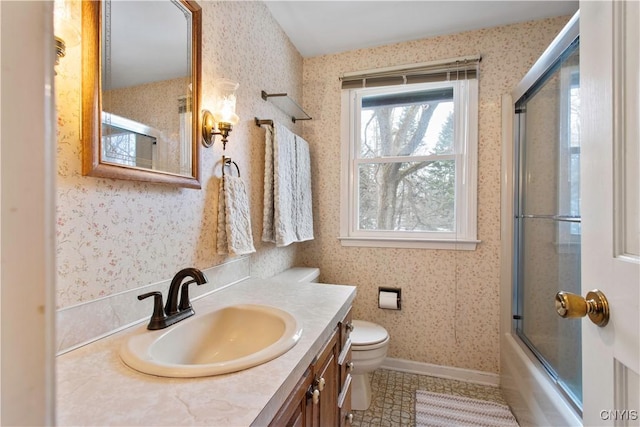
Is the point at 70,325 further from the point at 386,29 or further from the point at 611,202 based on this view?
the point at 386,29

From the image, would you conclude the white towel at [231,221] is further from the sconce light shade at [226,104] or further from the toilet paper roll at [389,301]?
the toilet paper roll at [389,301]

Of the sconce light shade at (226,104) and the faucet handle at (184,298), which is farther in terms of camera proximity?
the sconce light shade at (226,104)

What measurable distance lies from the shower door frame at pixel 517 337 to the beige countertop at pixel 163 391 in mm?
1165

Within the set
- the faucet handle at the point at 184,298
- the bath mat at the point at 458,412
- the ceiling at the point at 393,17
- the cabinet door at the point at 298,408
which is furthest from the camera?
the ceiling at the point at 393,17

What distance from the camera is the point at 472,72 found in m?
1.97

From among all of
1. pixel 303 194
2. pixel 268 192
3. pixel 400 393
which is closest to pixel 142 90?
pixel 268 192

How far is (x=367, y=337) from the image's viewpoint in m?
1.77

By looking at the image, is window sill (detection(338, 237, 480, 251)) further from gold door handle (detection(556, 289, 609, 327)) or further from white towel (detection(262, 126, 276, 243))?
gold door handle (detection(556, 289, 609, 327))

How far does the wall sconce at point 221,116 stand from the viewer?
1215 mm

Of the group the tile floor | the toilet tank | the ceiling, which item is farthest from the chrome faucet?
the ceiling

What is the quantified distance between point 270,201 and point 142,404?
1.23 meters

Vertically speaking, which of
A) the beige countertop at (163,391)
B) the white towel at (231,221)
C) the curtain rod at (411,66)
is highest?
the curtain rod at (411,66)

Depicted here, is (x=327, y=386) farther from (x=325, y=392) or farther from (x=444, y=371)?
(x=444, y=371)

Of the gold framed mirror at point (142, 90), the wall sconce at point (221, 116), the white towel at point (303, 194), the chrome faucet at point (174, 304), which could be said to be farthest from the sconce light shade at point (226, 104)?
the white towel at point (303, 194)
